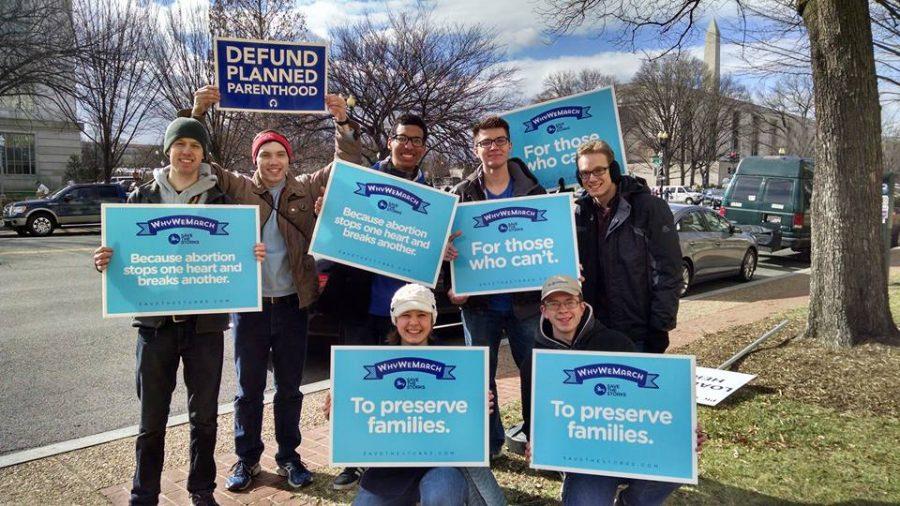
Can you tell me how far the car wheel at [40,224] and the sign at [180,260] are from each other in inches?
875

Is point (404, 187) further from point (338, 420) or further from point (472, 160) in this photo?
point (472, 160)

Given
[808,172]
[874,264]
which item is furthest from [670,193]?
[874,264]

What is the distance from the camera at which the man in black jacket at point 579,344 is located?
301 cm

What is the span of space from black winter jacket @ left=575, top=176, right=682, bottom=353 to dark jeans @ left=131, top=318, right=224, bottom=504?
218 centimetres

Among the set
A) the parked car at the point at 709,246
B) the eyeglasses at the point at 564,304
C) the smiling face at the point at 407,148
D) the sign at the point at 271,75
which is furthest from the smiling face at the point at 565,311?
the parked car at the point at 709,246

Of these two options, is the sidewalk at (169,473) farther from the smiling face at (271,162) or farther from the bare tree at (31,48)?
the bare tree at (31,48)

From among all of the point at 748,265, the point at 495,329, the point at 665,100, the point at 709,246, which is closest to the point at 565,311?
the point at 495,329

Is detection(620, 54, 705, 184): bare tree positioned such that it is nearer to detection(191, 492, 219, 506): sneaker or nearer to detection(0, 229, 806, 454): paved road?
detection(0, 229, 806, 454): paved road

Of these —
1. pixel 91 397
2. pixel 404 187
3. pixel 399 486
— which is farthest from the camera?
pixel 91 397

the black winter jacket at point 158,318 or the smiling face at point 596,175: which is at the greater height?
the smiling face at point 596,175

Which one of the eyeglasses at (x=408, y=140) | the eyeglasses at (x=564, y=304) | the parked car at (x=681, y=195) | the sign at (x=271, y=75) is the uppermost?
the parked car at (x=681, y=195)

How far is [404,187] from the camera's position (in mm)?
3568

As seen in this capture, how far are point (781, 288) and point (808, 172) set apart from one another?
21.3 feet

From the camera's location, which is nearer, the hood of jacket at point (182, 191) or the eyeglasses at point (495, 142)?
the hood of jacket at point (182, 191)
